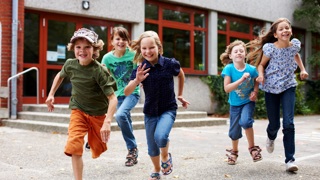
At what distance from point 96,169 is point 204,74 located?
10.8 m

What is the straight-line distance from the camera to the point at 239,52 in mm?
5246

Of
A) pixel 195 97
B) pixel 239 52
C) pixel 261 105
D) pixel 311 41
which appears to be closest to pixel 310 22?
pixel 311 41

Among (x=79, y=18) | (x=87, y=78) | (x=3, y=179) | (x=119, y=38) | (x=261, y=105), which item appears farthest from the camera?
(x=261, y=105)

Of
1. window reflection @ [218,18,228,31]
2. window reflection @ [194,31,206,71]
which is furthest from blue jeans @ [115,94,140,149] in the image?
window reflection @ [218,18,228,31]

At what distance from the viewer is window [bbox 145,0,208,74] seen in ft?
46.3

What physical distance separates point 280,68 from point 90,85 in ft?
7.36

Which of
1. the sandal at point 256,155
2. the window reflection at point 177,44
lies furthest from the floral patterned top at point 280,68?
the window reflection at point 177,44

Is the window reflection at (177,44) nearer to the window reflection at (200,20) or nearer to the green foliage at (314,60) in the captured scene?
the window reflection at (200,20)

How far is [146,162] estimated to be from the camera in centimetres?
551

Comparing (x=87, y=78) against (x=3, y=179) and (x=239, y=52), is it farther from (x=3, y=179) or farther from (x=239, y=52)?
(x=239, y=52)

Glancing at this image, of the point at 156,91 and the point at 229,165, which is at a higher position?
the point at 156,91

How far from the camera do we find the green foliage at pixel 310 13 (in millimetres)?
18953

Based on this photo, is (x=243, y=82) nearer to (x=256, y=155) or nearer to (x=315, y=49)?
(x=256, y=155)

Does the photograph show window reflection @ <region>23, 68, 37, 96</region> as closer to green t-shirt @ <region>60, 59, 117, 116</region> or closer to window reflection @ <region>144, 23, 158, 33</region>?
window reflection @ <region>144, 23, 158, 33</region>
